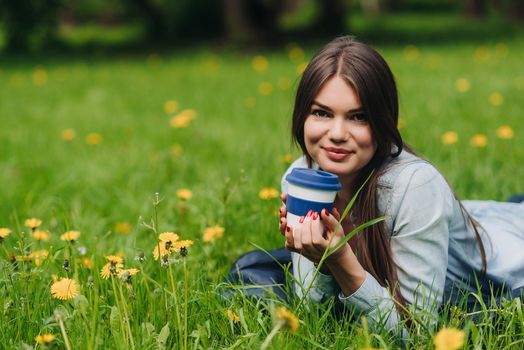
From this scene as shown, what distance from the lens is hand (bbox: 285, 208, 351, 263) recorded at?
1541mm

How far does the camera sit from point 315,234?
1.54 meters

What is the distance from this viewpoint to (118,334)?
1.57 meters

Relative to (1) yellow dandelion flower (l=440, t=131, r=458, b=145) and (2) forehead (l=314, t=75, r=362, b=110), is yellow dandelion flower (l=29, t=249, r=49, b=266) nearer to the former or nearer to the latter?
(2) forehead (l=314, t=75, r=362, b=110)

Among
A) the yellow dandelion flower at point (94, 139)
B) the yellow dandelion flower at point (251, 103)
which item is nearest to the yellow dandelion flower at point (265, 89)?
the yellow dandelion flower at point (251, 103)

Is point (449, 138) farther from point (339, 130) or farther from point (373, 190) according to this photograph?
point (339, 130)

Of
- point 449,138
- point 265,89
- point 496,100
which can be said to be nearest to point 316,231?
point 449,138

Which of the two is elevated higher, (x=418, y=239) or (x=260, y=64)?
(x=418, y=239)

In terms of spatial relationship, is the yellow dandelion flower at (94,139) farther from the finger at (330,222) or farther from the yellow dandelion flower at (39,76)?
the yellow dandelion flower at (39,76)

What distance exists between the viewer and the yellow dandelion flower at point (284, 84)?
253 inches

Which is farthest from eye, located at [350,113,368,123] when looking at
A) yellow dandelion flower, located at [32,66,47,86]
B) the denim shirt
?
yellow dandelion flower, located at [32,66,47,86]

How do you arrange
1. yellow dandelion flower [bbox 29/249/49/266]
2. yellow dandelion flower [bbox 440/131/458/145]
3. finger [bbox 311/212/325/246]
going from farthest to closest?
1. yellow dandelion flower [bbox 440/131/458/145]
2. yellow dandelion flower [bbox 29/249/49/266]
3. finger [bbox 311/212/325/246]

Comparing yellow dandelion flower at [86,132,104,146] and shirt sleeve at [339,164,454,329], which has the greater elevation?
shirt sleeve at [339,164,454,329]

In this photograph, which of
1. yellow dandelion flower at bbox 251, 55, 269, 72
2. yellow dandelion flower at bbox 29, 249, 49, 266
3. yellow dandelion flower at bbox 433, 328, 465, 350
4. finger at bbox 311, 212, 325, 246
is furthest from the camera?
yellow dandelion flower at bbox 251, 55, 269, 72

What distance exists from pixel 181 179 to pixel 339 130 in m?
2.03
